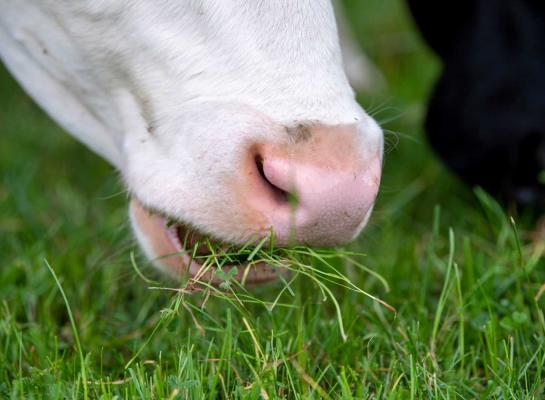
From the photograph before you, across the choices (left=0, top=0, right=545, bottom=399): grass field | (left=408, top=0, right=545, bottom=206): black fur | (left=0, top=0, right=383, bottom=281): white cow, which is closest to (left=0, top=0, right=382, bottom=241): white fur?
(left=0, top=0, right=383, bottom=281): white cow

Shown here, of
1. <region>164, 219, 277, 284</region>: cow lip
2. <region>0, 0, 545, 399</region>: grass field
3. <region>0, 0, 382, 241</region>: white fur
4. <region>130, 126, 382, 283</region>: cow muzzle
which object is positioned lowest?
<region>0, 0, 545, 399</region>: grass field

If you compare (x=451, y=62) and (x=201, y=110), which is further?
(x=451, y=62)

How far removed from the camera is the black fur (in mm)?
2088

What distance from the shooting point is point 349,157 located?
4.52ft

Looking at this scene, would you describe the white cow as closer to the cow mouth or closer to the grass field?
the cow mouth

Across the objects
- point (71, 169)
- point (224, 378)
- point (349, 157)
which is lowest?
point (71, 169)

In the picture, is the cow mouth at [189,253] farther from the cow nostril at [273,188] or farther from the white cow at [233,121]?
the cow nostril at [273,188]

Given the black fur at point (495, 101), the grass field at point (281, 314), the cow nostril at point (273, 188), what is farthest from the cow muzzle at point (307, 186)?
the black fur at point (495, 101)

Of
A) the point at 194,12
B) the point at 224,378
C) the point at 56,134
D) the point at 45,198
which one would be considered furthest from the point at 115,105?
the point at 56,134

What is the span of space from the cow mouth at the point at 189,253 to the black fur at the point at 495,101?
79 cm

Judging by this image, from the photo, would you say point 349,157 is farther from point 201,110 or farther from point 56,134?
point 56,134

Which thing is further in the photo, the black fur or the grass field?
the black fur

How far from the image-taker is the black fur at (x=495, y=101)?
209 cm

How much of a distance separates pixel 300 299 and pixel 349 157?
18.1 inches
